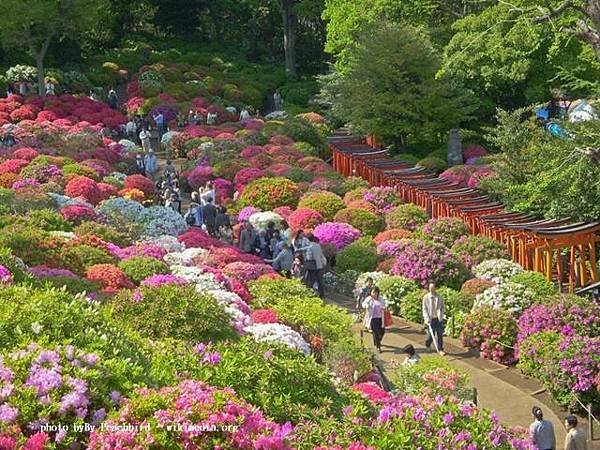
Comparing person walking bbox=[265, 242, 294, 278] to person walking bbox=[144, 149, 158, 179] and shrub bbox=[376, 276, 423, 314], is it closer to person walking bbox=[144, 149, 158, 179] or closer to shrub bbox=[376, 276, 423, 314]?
shrub bbox=[376, 276, 423, 314]

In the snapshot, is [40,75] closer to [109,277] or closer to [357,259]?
[357,259]

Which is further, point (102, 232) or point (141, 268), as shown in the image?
point (102, 232)

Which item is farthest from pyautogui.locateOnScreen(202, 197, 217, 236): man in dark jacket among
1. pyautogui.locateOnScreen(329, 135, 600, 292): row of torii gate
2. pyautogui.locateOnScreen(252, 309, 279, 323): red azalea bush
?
pyautogui.locateOnScreen(252, 309, 279, 323): red azalea bush

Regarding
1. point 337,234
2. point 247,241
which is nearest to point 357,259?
point 337,234

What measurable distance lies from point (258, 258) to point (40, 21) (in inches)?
894

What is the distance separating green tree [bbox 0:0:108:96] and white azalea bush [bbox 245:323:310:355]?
2753 cm

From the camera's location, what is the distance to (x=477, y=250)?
20516 mm

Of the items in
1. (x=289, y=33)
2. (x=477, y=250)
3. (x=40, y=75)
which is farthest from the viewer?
(x=289, y=33)

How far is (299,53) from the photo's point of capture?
2140 inches

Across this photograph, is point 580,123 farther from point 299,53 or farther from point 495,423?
point 299,53

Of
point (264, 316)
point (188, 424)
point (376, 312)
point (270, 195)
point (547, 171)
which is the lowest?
point (270, 195)

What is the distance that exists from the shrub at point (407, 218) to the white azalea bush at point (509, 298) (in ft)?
19.3

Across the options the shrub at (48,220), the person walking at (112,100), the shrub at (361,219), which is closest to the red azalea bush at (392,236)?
the shrub at (361,219)

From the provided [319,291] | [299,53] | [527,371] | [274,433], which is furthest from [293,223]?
[299,53]
